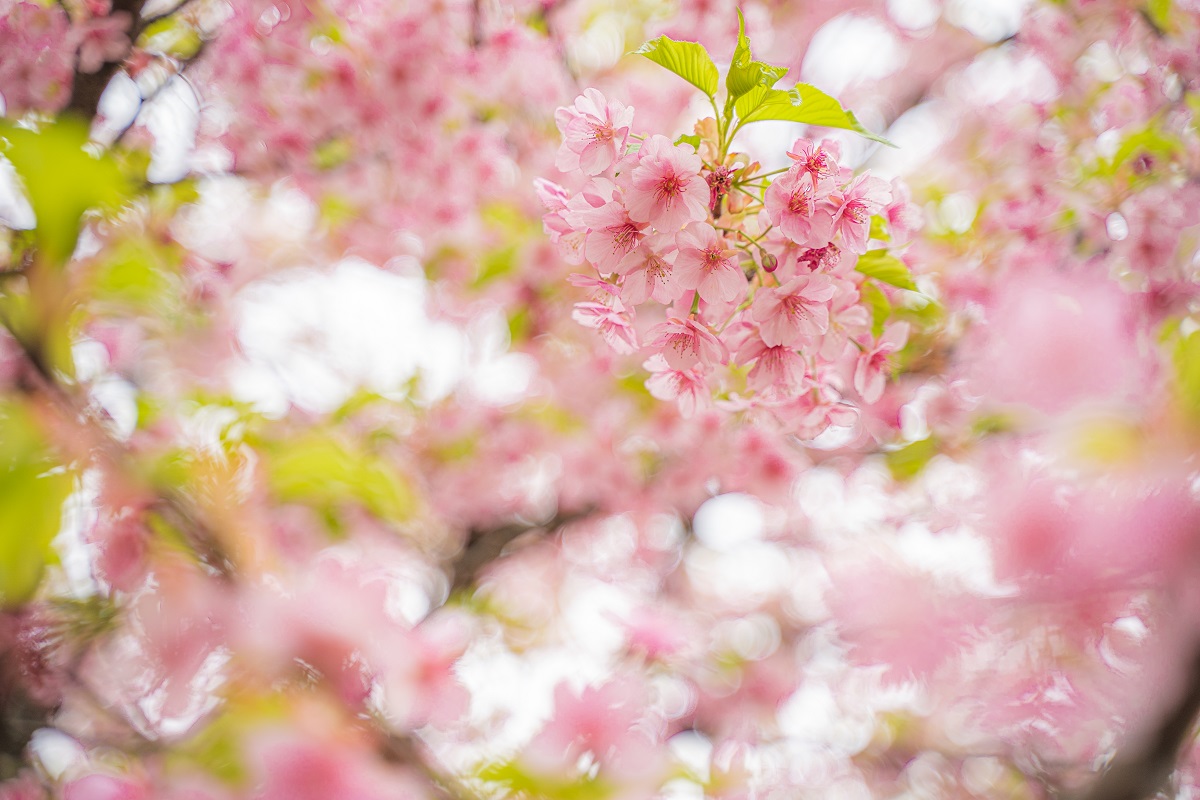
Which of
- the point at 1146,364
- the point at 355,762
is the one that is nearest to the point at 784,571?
the point at 1146,364

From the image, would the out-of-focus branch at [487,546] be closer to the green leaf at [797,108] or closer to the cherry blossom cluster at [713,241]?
the cherry blossom cluster at [713,241]

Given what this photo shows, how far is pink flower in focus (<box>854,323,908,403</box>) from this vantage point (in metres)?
1.09

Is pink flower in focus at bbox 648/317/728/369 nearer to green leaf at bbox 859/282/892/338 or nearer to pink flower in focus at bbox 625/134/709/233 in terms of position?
pink flower in focus at bbox 625/134/709/233

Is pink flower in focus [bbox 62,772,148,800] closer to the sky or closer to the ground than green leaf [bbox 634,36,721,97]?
closer to the ground

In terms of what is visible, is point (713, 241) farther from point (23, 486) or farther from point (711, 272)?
point (23, 486)

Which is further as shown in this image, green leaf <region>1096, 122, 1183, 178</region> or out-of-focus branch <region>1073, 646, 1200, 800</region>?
green leaf <region>1096, 122, 1183, 178</region>

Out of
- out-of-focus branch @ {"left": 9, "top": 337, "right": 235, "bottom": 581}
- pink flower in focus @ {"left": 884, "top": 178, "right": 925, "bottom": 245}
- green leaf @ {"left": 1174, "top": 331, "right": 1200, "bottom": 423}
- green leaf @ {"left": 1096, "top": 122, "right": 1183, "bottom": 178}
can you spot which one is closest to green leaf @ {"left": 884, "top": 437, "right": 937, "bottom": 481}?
green leaf @ {"left": 1096, "top": 122, "right": 1183, "bottom": 178}

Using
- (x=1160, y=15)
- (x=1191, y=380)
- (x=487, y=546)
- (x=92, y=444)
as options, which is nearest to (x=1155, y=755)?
(x=1191, y=380)

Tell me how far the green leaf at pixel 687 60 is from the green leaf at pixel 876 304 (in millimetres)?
406

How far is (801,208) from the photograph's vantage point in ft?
2.76

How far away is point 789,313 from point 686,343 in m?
0.15

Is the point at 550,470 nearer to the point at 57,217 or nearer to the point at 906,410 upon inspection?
the point at 906,410

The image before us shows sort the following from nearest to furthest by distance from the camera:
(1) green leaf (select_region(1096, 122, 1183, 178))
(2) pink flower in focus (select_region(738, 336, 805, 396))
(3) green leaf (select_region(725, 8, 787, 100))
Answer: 1. (3) green leaf (select_region(725, 8, 787, 100))
2. (2) pink flower in focus (select_region(738, 336, 805, 396))
3. (1) green leaf (select_region(1096, 122, 1183, 178))

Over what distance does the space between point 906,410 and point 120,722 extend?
2.36 metres
